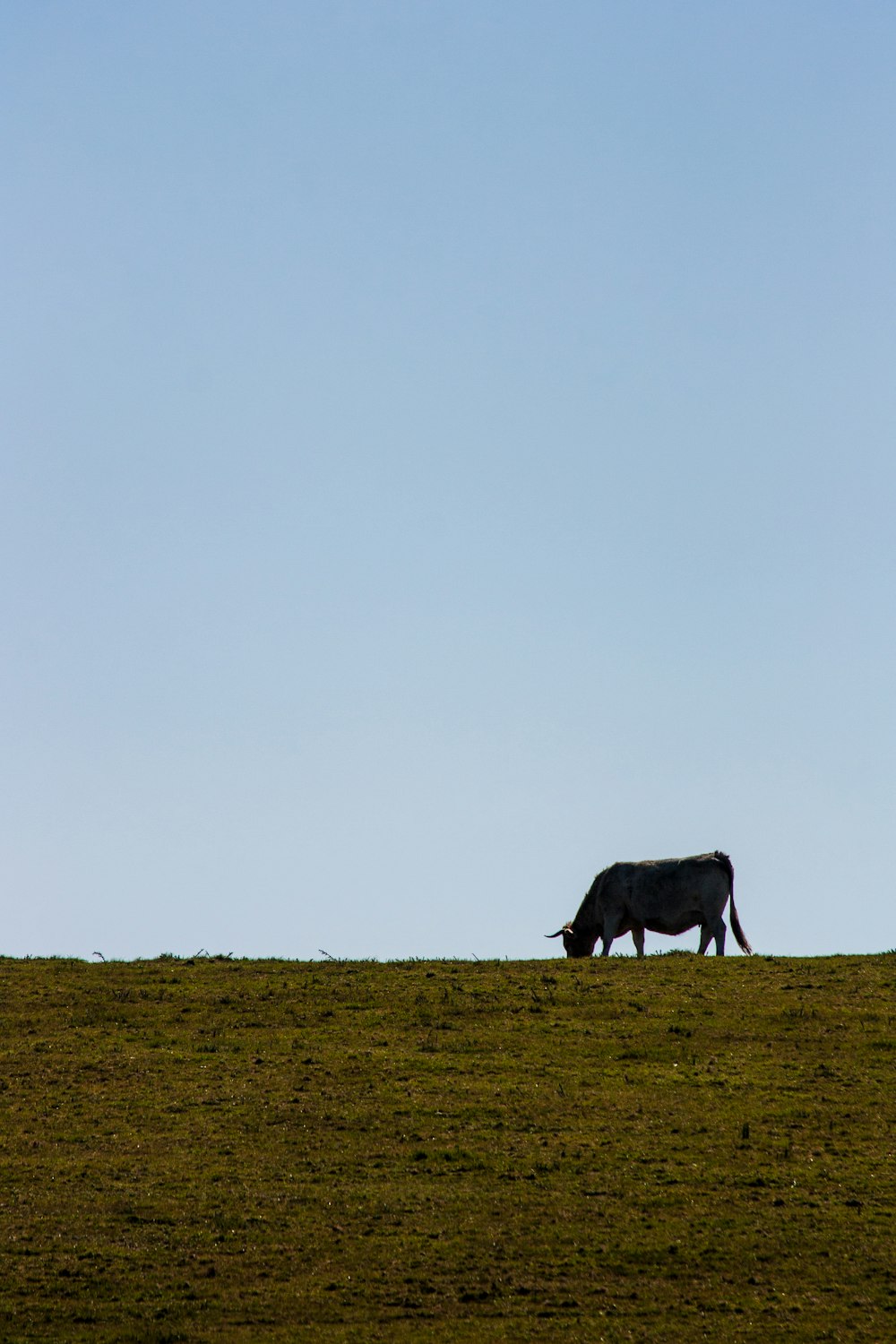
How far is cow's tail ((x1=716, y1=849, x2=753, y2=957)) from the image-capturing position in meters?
35.3

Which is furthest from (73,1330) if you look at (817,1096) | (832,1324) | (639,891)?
(639,891)

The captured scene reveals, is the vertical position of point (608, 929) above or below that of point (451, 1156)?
above

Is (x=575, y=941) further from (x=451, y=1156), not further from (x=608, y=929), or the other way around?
(x=451, y=1156)

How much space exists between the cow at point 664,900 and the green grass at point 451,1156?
470cm

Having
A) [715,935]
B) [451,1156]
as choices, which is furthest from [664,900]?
[451,1156]

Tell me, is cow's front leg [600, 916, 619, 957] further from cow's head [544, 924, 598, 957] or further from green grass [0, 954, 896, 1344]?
green grass [0, 954, 896, 1344]

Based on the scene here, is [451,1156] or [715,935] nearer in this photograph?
[451,1156]

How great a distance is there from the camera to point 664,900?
118ft

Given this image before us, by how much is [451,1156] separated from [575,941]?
57.4 feet

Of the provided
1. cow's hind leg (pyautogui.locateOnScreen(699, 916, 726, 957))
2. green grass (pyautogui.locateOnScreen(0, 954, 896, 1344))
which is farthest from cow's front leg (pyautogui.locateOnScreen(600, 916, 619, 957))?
green grass (pyautogui.locateOnScreen(0, 954, 896, 1344))

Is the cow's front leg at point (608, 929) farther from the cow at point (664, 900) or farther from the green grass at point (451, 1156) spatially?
the green grass at point (451, 1156)

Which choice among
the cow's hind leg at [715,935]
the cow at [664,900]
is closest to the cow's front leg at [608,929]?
the cow at [664,900]

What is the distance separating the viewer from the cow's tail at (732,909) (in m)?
35.3

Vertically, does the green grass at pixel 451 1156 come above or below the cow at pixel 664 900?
below
